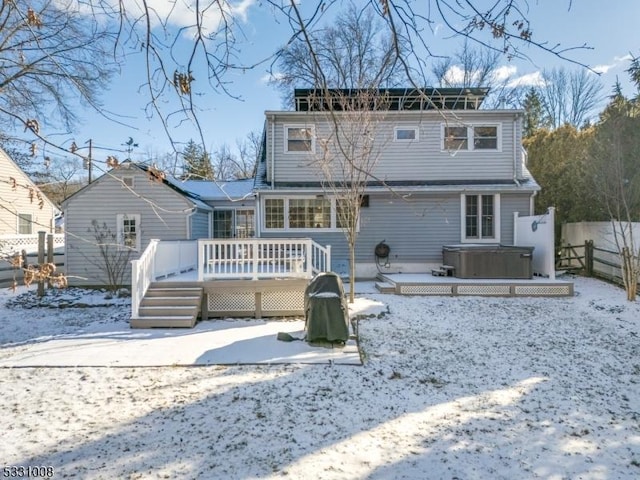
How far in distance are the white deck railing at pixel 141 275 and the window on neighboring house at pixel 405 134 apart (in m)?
7.93

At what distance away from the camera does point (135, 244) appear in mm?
12125

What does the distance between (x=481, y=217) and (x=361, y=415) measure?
387 inches

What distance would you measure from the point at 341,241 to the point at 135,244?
657 centimetres

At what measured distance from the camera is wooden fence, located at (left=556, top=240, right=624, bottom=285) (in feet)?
36.8

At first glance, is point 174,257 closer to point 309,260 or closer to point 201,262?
point 201,262

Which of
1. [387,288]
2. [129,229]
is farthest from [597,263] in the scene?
[129,229]

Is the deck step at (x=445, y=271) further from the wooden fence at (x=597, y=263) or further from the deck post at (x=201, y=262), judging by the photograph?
the deck post at (x=201, y=262)

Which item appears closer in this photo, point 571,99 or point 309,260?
point 309,260

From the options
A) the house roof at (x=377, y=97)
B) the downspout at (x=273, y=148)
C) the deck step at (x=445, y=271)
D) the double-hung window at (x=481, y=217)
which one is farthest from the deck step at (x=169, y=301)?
the double-hung window at (x=481, y=217)

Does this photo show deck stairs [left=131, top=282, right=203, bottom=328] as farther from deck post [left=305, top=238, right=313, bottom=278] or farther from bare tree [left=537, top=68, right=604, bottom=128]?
bare tree [left=537, top=68, right=604, bottom=128]

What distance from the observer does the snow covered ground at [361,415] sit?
9.68 feet

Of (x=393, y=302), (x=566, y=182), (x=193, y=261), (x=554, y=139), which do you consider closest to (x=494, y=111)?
(x=566, y=182)

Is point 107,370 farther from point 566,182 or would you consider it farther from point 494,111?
point 566,182

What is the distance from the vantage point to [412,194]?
11828 millimetres
